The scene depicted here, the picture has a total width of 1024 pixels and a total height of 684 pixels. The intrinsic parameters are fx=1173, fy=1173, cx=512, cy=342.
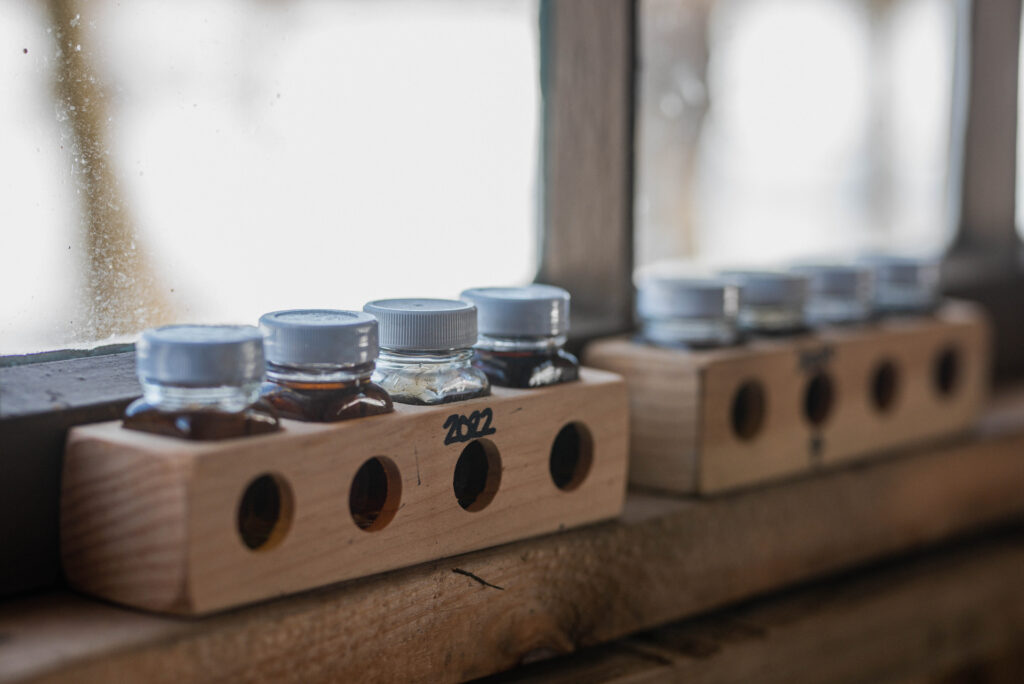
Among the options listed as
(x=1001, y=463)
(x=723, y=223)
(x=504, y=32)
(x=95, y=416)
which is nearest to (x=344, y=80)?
(x=504, y=32)

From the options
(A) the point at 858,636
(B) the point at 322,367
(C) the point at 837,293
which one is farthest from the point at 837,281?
(B) the point at 322,367

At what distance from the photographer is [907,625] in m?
0.97

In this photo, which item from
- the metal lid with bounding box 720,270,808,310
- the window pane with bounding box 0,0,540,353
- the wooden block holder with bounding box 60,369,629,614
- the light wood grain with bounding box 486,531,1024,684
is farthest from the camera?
the metal lid with bounding box 720,270,808,310

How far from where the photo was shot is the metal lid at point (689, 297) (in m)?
0.86

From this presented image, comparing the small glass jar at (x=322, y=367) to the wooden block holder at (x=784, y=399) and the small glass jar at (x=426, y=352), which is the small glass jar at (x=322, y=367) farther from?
the wooden block holder at (x=784, y=399)

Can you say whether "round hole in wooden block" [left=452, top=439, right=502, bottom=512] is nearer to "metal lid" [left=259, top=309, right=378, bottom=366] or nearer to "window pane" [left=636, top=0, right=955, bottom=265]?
"metal lid" [left=259, top=309, right=378, bottom=366]

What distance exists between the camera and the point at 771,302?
924mm

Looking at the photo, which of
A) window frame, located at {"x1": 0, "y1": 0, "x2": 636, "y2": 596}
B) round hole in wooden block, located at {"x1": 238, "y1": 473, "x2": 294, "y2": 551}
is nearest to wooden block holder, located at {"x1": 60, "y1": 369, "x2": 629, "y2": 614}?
round hole in wooden block, located at {"x1": 238, "y1": 473, "x2": 294, "y2": 551}

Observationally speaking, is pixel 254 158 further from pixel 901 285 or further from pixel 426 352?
pixel 901 285

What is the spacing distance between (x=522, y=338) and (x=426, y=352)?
84 millimetres

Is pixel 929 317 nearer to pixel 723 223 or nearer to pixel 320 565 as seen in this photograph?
pixel 723 223

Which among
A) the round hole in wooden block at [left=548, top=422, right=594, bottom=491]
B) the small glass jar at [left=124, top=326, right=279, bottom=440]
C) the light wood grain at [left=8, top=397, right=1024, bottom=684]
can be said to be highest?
the small glass jar at [left=124, top=326, right=279, bottom=440]

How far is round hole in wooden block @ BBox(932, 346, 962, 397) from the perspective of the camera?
1.06 meters

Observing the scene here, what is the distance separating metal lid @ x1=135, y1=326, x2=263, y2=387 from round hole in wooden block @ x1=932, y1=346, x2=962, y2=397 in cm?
69
